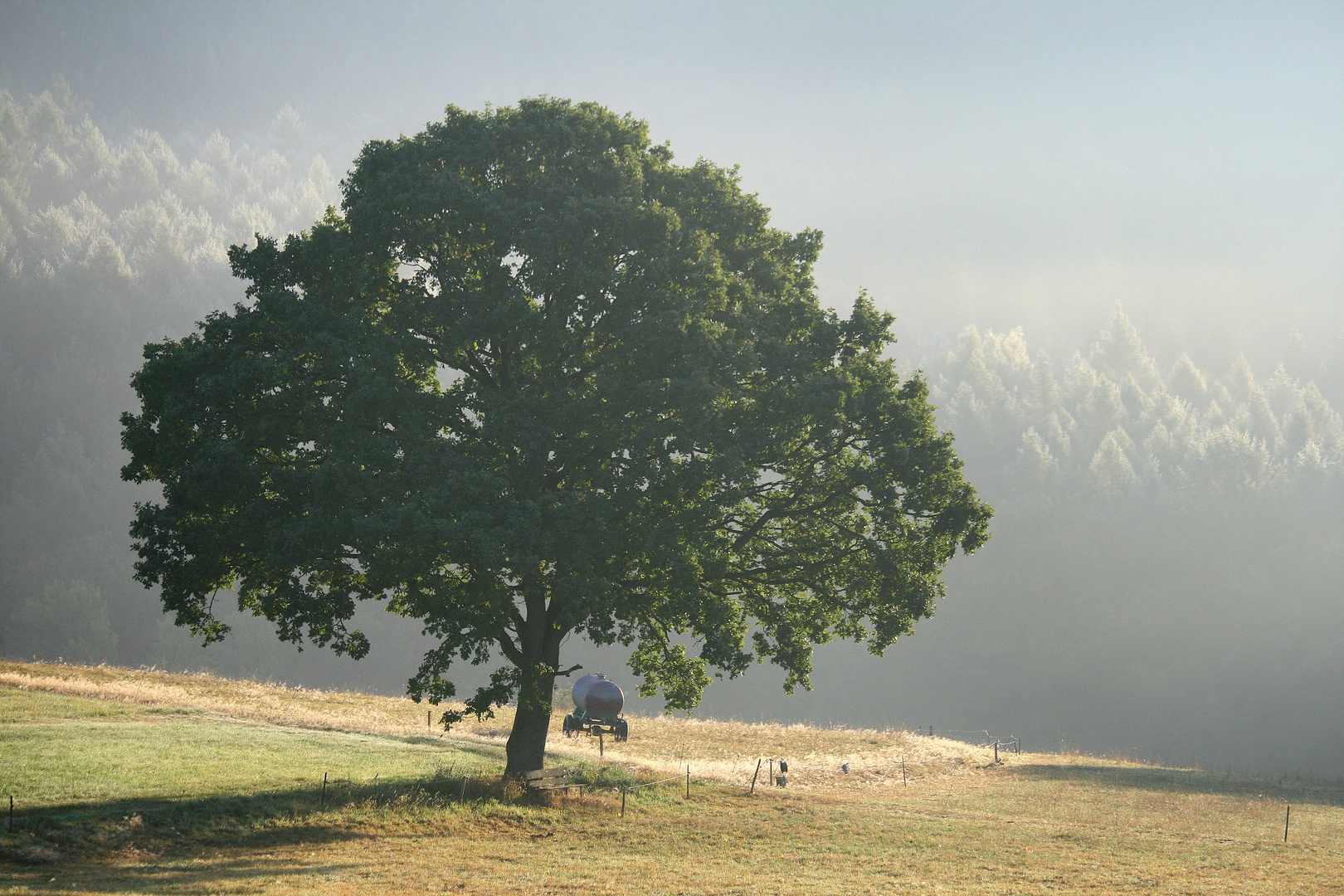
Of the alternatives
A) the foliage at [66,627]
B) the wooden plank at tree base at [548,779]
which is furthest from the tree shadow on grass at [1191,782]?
the foliage at [66,627]

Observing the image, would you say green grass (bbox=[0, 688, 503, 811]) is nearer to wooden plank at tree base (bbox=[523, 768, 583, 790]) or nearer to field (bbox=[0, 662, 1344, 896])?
field (bbox=[0, 662, 1344, 896])

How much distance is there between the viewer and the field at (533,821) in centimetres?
1772

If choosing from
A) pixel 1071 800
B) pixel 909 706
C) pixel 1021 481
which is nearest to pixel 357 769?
pixel 1071 800

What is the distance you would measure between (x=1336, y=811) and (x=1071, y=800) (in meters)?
9.64

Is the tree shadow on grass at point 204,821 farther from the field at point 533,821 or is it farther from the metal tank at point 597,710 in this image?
the metal tank at point 597,710

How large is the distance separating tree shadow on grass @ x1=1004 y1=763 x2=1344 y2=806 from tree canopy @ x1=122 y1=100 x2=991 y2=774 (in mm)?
21825

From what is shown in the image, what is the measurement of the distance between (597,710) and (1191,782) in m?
27.0

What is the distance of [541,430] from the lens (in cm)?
2262

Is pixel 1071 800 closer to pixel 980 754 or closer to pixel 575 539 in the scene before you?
pixel 980 754

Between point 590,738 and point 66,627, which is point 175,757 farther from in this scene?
point 66,627

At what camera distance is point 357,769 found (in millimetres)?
27844

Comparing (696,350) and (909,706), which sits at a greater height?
(696,350)

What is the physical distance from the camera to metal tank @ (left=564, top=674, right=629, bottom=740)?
120 ft

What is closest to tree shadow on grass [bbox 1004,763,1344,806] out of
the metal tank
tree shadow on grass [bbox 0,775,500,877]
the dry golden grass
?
the dry golden grass
